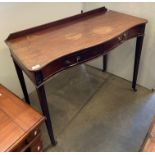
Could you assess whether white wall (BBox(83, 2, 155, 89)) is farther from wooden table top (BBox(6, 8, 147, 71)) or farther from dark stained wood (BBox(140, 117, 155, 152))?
dark stained wood (BBox(140, 117, 155, 152))

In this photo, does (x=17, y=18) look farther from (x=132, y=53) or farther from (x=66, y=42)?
(x=132, y=53)

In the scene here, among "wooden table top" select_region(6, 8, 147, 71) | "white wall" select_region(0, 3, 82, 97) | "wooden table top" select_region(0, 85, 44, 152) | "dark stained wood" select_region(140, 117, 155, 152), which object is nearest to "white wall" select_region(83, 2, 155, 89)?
"wooden table top" select_region(6, 8, 147, 71)

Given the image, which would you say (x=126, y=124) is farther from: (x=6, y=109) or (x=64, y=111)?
(x=6, y=109)

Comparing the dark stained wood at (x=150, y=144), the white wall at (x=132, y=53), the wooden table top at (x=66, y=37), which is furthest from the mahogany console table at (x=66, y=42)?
the dark stained wood at (x=150, y=144)

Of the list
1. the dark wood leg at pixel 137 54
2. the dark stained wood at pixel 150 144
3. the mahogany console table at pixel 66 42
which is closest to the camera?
the dark stained wood at pixel 150 144

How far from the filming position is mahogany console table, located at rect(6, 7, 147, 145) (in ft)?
3.87

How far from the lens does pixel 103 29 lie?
1525 mm

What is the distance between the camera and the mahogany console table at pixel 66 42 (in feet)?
3.87

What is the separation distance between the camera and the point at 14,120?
1.20 metres

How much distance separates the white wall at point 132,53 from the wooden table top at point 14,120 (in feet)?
3.98

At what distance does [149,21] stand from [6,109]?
140cm

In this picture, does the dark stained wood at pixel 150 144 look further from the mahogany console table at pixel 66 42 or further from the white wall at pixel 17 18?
the white wall at pixel 17 18

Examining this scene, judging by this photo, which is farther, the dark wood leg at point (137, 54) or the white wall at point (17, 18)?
the dark wood leg at point (137, 54)

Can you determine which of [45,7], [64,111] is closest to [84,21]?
[45,7]
